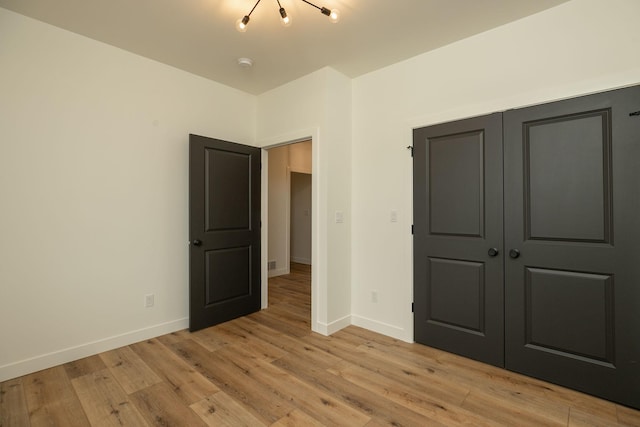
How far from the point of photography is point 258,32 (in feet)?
8.31

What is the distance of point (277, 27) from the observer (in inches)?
97.3

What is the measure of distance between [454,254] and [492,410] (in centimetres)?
116

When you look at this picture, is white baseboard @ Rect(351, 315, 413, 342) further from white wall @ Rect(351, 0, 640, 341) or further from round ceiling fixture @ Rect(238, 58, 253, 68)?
round ceiling fixture @ Rect(238, 58, 253, 68)

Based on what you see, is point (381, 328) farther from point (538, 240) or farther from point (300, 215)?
point (300, 215)

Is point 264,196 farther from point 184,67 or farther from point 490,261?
point 490,261

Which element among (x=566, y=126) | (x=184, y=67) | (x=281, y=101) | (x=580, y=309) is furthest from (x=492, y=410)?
(x=184, y=67)

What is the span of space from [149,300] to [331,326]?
1.83 m

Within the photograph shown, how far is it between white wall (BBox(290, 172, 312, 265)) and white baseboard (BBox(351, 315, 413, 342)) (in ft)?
13.4

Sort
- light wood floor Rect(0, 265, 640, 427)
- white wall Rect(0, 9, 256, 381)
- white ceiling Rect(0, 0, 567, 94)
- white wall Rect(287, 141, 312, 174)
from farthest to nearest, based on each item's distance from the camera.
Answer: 1. white wall Rect(287, 141, 312, 174)
2. white wall Rect(0, 9, 256, 381)
3. white ceiling Rect(0, 0, 567, 94)
4. light wood floor Rect(0, 265, 640, 427)

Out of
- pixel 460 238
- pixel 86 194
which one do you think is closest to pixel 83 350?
pixel 86 194

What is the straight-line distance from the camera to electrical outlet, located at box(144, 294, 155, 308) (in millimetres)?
2995

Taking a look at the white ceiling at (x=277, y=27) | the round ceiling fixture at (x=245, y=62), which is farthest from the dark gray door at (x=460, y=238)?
→ the round ceiling fixture at (x=245, y=62)

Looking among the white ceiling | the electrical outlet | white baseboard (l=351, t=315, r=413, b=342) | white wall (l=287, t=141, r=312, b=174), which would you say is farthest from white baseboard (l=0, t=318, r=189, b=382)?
white wall (l=287, t=141, r=312, b=174)

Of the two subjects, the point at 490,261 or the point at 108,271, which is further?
the point at 108,271
